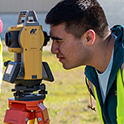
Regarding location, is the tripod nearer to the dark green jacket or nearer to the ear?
the dark green jacket

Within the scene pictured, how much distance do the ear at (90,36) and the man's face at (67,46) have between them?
0.17 feet

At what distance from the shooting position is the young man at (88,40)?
2484 mm

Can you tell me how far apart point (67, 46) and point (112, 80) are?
442 mm

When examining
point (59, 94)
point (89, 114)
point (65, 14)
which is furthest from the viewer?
point (59, 94)

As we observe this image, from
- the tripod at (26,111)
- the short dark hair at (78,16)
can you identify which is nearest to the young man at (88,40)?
the short dark hair at (78,16)

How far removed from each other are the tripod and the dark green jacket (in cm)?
48

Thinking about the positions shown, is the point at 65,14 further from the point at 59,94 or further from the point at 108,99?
the point at 59,94

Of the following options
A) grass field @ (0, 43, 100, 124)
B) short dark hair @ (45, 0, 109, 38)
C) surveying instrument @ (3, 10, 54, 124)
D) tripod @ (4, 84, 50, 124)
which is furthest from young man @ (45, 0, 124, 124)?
grass field @ (0, 43, 100, 124)

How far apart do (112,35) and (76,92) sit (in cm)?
477

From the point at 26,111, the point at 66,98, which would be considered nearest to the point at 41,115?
the point at 26,111

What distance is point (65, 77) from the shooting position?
844 cm

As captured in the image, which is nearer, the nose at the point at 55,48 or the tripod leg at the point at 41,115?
the nose at the point at 55,48

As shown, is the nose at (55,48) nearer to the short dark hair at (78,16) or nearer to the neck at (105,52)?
the short dark hair at (78,16)

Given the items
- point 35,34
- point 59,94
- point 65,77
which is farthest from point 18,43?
point 65,77
